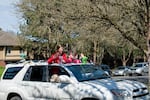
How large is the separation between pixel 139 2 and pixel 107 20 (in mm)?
1346

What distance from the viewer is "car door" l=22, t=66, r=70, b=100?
33.6 feet

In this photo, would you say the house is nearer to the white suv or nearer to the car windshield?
the white suv

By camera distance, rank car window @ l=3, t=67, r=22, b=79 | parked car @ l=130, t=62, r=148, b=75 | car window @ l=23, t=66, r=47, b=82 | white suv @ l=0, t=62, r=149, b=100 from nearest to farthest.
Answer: white suv @ l=0, t=62, r=149, b=100, car window @ l=23, t=66, r=47, b=82, car window @ l=3, t=67, r=22, b=79, parked car @ l=130, t=62, r=148, b=75

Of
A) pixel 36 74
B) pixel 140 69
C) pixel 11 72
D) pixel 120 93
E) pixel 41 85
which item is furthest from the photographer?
pixel 140 69

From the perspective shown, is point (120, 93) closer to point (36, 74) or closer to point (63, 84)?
point (63, 84)

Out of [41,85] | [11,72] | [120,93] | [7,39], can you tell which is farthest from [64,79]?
[7,39]

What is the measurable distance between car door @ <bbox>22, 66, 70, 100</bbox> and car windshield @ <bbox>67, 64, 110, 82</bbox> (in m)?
0.47

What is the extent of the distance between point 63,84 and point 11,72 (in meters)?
2.16

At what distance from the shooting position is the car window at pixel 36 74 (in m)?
10.9

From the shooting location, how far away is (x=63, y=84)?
10.2 meters

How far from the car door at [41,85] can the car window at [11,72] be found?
0.44 meters

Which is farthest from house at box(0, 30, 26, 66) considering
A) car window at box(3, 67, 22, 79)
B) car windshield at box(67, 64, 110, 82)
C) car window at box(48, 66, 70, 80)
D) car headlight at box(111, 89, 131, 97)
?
car headlight at box(111, 89, 131, 97)

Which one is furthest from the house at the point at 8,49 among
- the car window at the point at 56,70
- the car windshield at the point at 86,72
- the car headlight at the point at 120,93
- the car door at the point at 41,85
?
the car headlight at the point at 120,93

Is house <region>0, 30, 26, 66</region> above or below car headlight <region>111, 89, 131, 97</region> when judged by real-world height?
below
